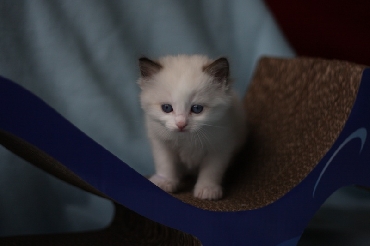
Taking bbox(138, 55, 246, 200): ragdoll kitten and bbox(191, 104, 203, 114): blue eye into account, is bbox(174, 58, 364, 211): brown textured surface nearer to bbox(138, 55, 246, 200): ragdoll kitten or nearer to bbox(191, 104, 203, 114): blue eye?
bbox(138, 55, 246, 200): ragdoll kitten

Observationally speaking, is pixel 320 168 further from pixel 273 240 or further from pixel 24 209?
pixel 24 209

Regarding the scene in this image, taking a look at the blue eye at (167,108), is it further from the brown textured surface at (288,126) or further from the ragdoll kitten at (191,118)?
the brown textured surface at (288,126)

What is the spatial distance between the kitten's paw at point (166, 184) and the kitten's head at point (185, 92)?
0.75 ft

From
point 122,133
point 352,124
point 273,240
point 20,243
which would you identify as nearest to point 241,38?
point 122,133

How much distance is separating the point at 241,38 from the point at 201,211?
1343 millimetres

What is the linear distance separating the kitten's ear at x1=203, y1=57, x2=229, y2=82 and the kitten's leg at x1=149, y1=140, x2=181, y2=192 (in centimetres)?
29

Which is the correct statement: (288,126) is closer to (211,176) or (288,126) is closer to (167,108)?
(211,176)

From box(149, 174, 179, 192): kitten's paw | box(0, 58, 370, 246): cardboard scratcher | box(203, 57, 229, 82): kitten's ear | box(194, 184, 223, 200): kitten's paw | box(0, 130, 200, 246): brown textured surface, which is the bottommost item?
box(0, 130, 200, 246): brown textured surface

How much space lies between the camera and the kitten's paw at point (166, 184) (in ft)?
5.06

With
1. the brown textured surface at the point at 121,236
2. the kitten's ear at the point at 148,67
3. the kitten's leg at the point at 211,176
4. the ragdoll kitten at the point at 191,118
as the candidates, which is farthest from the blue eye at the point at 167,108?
the brown textured surface at the point at 121,236

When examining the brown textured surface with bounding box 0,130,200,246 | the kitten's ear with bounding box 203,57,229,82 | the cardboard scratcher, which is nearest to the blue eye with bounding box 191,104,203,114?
the kitten's ear with bounding box 203,57,229,82

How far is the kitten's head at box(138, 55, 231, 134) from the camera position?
133 cm

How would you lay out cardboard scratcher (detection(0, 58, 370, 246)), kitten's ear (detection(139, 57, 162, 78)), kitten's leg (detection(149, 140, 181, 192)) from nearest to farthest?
cardboard scratcher (detection(0, 58, 370, 246)) → kitten's ear (detection(139, 57, 162, 78)) → kitten's leg (detection(149, 140, 181, 192))

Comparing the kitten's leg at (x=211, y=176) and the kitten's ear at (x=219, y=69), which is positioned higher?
the kitten's ear at (x=219, y=69)
